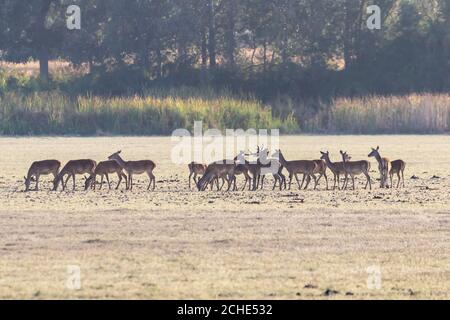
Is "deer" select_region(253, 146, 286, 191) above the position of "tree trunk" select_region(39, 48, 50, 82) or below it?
below

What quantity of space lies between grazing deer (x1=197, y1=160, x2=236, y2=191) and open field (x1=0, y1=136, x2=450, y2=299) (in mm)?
378

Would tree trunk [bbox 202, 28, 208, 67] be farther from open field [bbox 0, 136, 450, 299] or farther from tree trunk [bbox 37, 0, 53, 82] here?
open field [bbox 0, 136, 450, 299]

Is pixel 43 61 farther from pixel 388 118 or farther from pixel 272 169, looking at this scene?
pixel 272 169

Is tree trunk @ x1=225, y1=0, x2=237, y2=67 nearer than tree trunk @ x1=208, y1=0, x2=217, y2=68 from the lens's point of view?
No

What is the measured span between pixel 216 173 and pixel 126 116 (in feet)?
73.9

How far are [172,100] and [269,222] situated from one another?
29.9 metres

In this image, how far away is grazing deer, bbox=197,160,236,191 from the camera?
965 inches

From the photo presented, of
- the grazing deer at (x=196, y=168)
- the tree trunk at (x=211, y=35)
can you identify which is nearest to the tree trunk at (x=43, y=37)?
the tree trunk at (x=211, y=35)

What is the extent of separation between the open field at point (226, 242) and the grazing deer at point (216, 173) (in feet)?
1.24

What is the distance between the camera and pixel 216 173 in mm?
24531

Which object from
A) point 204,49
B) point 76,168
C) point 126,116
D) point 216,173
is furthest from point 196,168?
point 204,49

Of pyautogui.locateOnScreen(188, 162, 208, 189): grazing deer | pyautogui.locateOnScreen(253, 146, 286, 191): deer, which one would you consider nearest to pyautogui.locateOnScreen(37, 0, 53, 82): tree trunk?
pyautogui.locateOnScreen(188, 162, 208, 189): grazing deer

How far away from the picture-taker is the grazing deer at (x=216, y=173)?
80.4 feet

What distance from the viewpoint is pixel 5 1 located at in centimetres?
6172
